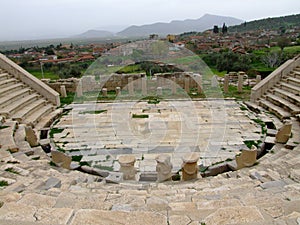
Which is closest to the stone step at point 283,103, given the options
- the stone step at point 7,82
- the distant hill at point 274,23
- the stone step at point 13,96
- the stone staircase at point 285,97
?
the stone staircase at point 285,97

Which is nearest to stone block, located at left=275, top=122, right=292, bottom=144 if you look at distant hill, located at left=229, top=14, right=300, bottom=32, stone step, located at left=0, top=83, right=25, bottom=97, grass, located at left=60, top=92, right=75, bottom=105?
grass, located at left=60, top=92, right=75, bottom=105

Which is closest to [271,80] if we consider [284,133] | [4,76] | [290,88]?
[290,88]

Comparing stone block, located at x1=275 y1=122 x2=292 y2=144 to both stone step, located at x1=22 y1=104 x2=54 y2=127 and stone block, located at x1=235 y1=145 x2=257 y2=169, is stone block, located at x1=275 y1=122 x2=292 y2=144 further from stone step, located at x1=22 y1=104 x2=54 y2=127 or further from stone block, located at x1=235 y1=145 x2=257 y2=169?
stone step, located at x1=22 y1=104 x2=54 y2=127

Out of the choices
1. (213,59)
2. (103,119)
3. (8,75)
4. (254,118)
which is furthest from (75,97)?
(213,59)

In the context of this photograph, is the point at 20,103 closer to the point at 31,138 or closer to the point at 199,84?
the point at 31,138

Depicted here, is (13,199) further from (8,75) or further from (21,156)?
(8,75)

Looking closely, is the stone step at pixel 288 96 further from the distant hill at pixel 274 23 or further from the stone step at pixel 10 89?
the distant hill at pixel 274 23

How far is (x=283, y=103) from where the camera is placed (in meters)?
9.27

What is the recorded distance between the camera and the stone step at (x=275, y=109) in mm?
8572

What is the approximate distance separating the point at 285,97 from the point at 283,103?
2.00 feet

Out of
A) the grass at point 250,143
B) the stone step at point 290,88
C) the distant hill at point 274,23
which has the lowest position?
the grass at point 250,143

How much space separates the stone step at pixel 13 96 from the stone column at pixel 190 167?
7.13m

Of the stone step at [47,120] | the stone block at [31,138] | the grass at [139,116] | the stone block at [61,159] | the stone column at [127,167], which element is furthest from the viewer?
the grass at [139,116]

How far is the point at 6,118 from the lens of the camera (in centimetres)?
831
